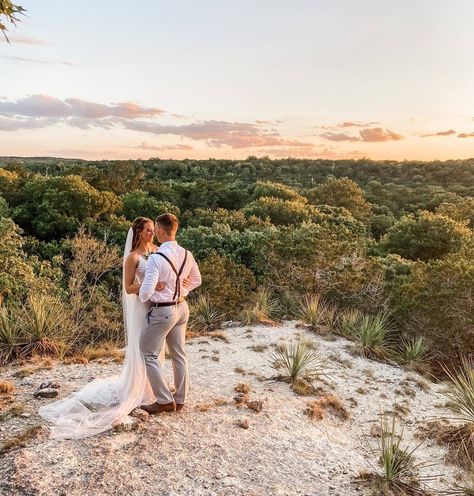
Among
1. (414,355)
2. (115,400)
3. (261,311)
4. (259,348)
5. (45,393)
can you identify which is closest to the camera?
(115,400)

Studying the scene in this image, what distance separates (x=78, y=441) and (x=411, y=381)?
5924mm

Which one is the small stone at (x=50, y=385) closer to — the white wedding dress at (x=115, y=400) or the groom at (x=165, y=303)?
the white wedding dress at (x=115, y=400)

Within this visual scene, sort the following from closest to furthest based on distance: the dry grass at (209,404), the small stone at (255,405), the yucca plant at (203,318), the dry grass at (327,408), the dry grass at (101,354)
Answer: the dry grass at (209,404) → the small stone at (255,405) → the dry grass at (327,408) → the dry grass at (101,354) → the yucca plant at (203,318)

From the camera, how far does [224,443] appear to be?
5.05m

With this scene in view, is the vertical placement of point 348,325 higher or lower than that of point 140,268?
lower

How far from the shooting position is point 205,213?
27016mm

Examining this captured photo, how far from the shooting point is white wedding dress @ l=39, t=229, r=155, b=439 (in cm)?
476

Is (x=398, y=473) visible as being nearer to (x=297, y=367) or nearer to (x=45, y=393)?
(x=297, y=367)

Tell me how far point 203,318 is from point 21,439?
6146mm

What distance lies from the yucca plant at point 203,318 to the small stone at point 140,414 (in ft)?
16.6

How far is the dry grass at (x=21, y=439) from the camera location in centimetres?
441

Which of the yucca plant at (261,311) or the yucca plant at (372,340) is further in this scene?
the yucca plant at (261,311)

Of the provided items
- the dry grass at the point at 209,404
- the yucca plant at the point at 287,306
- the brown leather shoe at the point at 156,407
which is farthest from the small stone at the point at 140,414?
the yucca plant at the point at 287,306

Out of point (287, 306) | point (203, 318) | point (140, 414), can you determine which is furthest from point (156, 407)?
point (287, 306)
